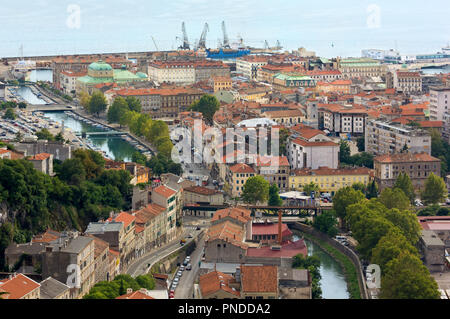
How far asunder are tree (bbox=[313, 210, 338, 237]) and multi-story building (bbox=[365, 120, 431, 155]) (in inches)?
218

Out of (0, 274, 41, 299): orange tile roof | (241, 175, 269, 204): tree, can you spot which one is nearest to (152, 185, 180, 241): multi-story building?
(241, 175, 269, 204): tree

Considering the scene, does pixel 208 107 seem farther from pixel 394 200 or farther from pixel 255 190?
pixel 394 200

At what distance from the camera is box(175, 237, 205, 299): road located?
11628 millimetres

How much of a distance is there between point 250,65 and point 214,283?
3181cm

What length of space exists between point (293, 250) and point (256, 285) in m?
2.78

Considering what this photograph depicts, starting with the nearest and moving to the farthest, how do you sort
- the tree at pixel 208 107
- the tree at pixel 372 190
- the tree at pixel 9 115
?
the tree at pixel 372 190 → the tree at pixel 208 107 → the tree at pixel 9 115

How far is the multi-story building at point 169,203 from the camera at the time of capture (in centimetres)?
1484

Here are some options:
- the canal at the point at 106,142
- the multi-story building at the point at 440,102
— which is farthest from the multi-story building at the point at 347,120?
the canal at the point at 106,142

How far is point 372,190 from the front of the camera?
18.0 m

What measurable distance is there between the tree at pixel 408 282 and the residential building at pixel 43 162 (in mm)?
6642

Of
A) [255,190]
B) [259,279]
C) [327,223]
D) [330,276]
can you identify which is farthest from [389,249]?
[255,190]

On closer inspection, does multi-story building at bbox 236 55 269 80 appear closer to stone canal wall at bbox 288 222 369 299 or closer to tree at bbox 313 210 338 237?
stone canal wall at bbox 288 222 369 299

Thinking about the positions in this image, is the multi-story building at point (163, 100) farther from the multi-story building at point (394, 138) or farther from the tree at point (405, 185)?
the tree at point (405, 185)

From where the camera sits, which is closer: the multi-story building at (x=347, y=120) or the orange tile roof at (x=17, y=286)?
the orange tile roof at (x=17, y=286)
